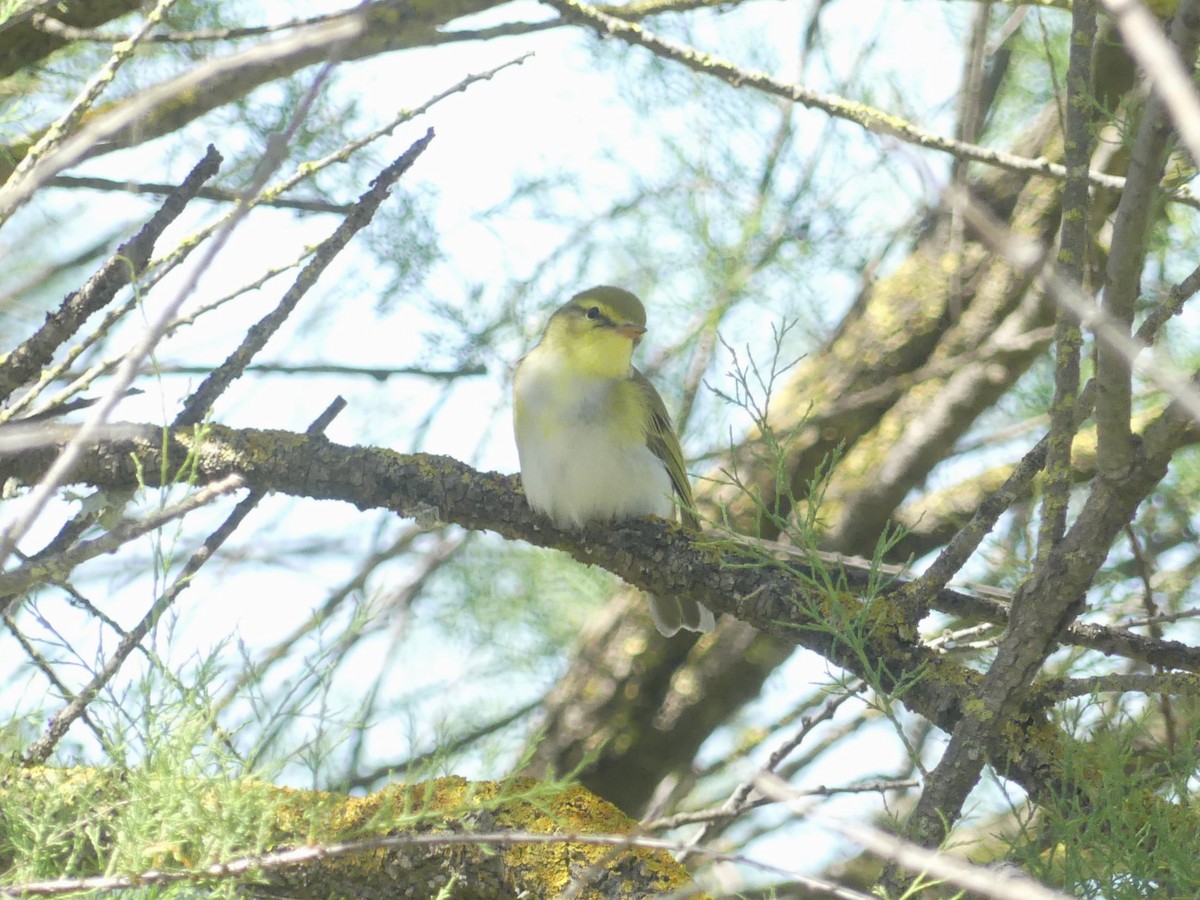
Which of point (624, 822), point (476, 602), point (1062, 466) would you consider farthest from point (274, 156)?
point (476, 602)

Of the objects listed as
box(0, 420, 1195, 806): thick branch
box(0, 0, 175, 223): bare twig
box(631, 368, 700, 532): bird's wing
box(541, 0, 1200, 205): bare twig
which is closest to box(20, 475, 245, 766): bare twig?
box(0, 420, 1195, 806): thick branch

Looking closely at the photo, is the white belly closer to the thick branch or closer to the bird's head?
the bird's head

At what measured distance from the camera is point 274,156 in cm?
Answer: 142

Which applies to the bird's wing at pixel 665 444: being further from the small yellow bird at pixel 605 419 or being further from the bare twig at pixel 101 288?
the bare twig at pixel 101 288

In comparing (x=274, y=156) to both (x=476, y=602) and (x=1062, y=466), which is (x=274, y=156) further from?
(x=476, y=602)

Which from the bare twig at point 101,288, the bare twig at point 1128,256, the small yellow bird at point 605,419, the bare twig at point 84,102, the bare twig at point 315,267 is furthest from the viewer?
the small yellow bird at point 605,419

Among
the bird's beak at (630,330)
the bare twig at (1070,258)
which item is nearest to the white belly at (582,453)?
the bird's beak at (630,330)

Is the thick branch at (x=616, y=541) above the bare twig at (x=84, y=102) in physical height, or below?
below

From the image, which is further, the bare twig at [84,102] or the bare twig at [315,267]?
the bare twig at [315,267]

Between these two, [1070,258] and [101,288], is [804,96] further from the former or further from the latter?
[101,288]

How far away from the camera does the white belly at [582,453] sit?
4059 mm

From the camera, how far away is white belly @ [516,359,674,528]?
4.06 meters

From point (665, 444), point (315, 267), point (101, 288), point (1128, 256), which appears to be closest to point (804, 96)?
point (315, 267)

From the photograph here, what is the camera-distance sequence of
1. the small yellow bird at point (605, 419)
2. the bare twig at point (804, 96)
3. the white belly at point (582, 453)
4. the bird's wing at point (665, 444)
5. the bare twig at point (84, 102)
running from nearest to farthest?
the bare twig at point (84, 102), the bare twig at point (804, 96), the white belly at point (582, 453), the small yellow bird at point (605, 419), the bird's wing at point (665, 444)
